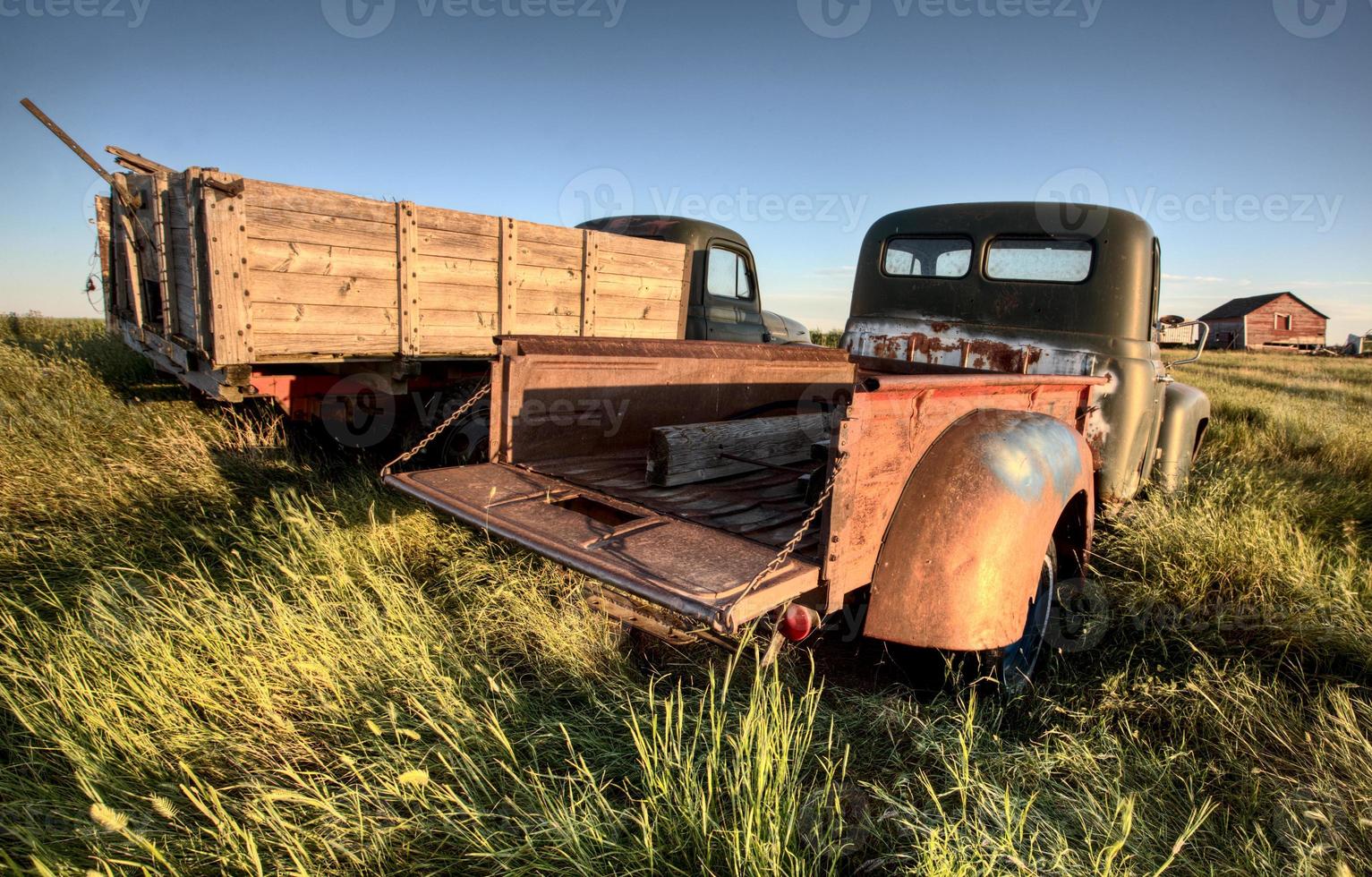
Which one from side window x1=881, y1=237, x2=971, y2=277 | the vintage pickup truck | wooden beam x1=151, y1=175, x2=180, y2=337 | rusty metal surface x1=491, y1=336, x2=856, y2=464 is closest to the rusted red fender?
the vintage pickup truck

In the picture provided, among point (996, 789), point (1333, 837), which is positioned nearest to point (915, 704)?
point (996, 789)

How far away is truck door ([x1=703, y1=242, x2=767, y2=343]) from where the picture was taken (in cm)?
741

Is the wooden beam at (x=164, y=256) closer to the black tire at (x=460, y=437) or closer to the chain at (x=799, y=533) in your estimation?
the black tire at (x=460, y=437)

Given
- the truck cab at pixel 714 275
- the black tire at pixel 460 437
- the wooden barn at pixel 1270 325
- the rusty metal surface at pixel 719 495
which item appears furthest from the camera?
the wooden barn at pixel 1270 325

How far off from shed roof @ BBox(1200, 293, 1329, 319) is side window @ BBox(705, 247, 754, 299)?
1876 inches

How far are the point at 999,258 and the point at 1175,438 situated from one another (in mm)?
1617

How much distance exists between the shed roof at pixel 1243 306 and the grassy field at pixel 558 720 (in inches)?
1974

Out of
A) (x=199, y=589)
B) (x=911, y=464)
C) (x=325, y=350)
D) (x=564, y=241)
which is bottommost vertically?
(x=199, y=589)

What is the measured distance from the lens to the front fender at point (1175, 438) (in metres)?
4.39

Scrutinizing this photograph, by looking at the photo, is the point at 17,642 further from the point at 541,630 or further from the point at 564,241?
the point at 564,241

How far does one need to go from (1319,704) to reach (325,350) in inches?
197

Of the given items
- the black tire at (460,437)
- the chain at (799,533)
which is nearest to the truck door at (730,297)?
the black tire at (460,437)

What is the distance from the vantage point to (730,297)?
775 cm

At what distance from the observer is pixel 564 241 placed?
5441mm
